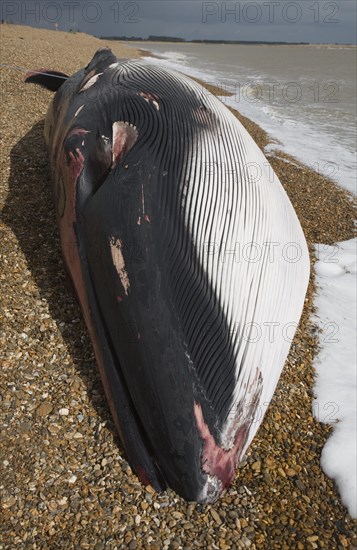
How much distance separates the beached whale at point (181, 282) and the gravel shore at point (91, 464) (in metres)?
0.18

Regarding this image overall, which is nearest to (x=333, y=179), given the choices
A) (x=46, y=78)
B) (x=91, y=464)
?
(x=46, y=78)

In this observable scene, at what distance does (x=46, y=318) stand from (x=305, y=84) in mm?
21279

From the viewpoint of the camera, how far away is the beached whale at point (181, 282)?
2.08 m

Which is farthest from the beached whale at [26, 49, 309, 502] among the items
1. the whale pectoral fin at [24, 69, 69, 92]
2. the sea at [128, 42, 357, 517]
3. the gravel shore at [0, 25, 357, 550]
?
the whale pectoral fin at [24, 69, 69, 92]

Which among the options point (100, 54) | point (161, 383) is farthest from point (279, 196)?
point (100, 54)

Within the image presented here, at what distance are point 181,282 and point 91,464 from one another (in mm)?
1098

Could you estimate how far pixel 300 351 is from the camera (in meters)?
3.44

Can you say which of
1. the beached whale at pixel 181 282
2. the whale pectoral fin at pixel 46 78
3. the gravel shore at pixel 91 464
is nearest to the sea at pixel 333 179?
the gravel shore at pixel 91 464

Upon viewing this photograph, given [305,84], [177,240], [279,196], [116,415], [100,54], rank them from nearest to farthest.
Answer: [177,240], [116,415], [279,196], [100,54], [305,84]

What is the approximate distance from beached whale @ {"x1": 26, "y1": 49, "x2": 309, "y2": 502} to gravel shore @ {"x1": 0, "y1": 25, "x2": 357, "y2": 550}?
0.60 ft

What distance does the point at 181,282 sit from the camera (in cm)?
214

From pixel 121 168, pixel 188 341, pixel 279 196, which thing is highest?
pixel 121 168

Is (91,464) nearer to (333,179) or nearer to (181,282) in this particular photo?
(181,282)

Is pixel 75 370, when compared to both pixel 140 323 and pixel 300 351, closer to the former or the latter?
pixel 140 323
